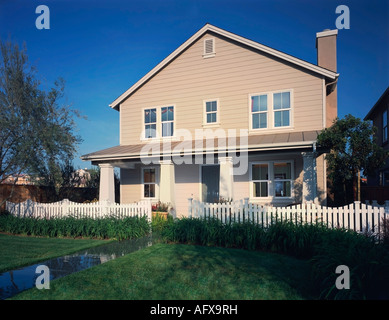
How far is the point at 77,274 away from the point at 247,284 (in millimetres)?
A: 3312

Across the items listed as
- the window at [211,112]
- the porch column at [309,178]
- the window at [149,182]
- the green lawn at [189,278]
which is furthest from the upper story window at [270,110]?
the green lawn at [189,278]

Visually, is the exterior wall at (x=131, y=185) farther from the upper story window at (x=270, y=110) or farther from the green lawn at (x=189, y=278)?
the green lawn at (x=189, y=278)

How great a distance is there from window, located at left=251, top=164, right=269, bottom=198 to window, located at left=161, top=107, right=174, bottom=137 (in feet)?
15.1

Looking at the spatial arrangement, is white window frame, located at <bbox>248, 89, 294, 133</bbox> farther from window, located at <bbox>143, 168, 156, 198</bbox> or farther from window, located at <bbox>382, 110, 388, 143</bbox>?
window, located at <bbox>382, 110, 388, 143</bbox>

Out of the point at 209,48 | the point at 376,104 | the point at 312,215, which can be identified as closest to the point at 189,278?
the point at 312,215

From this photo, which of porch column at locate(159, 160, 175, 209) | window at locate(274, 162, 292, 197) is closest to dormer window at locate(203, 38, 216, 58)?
porch column at locate(159, 160, 175, 209)

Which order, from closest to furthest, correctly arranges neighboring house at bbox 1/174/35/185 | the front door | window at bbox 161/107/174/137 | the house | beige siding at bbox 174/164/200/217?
1. the house
2. neighboring house at bbox 1/174/35/185
3. the front door
4. beige siding at bbox 174/164/200/217
5. window at bbox 161/107/174/137

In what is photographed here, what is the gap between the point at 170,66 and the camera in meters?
14.1

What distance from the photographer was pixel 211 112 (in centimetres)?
1312

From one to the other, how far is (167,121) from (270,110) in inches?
203

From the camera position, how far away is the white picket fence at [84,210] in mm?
10148

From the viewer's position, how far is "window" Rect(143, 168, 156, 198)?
1461 centimetres

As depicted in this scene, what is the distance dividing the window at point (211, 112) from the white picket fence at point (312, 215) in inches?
212
